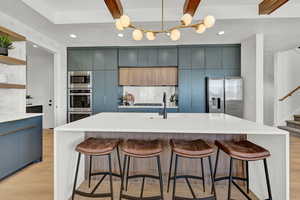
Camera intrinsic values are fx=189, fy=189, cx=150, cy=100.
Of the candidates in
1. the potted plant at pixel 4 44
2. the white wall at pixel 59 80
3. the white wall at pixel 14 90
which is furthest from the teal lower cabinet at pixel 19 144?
the white wall at pixel 59 80

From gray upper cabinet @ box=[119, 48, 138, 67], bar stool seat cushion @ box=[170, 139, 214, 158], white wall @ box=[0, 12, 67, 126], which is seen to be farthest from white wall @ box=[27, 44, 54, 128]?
bar stool seat cushion @ box=[170, 139, 214, 158]

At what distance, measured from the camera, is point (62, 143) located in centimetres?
187

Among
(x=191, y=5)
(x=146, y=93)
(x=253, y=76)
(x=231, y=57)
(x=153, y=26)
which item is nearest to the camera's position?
(x=191, y=5)

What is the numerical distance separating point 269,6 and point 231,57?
218 cm

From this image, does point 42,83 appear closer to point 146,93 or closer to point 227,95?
point 146,93

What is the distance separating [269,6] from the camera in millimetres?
2871

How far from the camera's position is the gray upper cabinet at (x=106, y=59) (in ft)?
17.2

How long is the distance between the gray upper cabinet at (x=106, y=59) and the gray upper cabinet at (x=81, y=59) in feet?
0.48

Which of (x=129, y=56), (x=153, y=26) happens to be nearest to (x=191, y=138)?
(x=153, y=26)

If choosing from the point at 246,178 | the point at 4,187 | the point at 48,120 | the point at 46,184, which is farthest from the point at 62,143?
the point at 48,120

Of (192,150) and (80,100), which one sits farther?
(80,100)

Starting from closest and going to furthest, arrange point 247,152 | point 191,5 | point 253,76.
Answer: point 247,152 → point 191,5 → point 253,76

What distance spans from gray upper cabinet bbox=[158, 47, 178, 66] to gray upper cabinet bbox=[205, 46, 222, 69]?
85 cm

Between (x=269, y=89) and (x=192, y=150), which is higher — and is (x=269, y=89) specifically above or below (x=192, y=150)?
above
